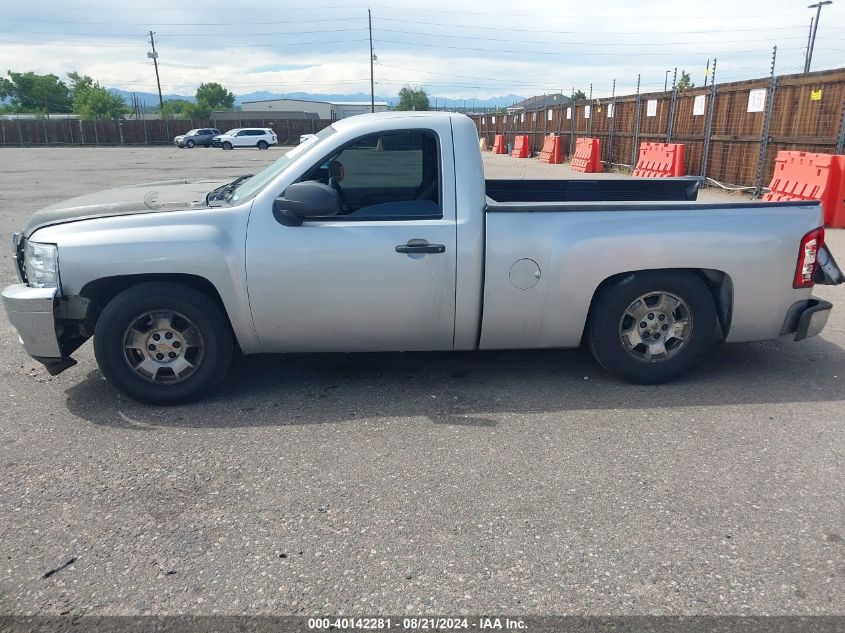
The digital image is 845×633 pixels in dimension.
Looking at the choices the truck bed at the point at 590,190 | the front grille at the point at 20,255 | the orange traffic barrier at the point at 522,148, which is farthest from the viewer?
the orange traffic barrier at the point at 522,148

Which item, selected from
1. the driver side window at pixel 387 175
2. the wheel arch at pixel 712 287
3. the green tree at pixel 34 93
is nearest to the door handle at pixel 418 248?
the driver side window at pixel 387 175

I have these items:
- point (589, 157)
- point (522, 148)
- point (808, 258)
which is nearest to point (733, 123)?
point (589, 157)

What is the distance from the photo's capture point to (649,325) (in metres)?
4.66

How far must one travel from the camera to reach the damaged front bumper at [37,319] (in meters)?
4.13

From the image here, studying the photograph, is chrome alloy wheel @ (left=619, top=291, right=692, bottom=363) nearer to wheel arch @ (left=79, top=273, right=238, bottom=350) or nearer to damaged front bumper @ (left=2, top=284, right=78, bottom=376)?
wheel arch @ (left=79, top=273, right=238, bottom=350)

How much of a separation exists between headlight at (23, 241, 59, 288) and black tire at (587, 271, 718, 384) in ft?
11.4

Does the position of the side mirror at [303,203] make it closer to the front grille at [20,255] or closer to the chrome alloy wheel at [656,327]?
the front grille at [20,255]

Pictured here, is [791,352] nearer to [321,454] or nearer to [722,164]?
[321,454]

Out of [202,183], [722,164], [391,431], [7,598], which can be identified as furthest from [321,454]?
[722,164]

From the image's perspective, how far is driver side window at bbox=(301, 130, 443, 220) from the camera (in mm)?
4391

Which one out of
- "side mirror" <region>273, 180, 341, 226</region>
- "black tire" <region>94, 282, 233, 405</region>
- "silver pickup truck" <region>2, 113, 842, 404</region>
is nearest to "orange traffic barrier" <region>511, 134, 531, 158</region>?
"silver pickup truck" <region>2, 113, 842, 404</region>

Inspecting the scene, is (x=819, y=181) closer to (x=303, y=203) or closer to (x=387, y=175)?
(x=387, y=175)

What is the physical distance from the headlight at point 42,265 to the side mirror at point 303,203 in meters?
1.39

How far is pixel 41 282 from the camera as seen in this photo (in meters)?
4.26
